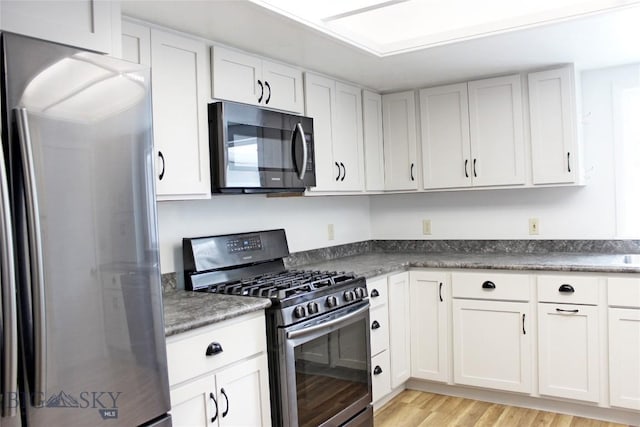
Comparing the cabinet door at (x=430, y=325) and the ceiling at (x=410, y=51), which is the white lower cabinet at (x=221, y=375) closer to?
the ceiling at (x=410, y=51)

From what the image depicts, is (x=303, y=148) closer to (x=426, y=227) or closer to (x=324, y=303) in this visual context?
(x=324, y=303)

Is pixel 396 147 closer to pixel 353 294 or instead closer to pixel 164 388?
pixel 353 294

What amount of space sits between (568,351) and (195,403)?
7.19ft

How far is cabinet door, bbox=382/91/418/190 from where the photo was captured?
3920mm

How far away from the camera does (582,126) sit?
3.56 metres

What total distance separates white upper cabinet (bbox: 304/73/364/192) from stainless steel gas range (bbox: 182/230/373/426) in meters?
0.56

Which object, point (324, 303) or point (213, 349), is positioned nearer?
point (213, 349)

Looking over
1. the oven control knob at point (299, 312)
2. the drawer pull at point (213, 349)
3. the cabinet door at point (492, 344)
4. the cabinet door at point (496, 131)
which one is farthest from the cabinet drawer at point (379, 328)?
the drawer pull at point (213, 349)

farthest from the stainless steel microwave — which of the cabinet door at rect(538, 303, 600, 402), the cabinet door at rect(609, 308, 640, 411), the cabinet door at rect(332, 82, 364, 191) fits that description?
the cabinet door at rect(609, 308, 640, 411)

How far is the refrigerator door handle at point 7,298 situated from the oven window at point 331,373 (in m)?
1.27

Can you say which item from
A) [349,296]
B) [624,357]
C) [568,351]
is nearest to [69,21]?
[349,296]

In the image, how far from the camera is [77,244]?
1467mm

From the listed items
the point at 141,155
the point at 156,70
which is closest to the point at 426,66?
the point at 156,70

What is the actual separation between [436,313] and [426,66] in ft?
5.15
